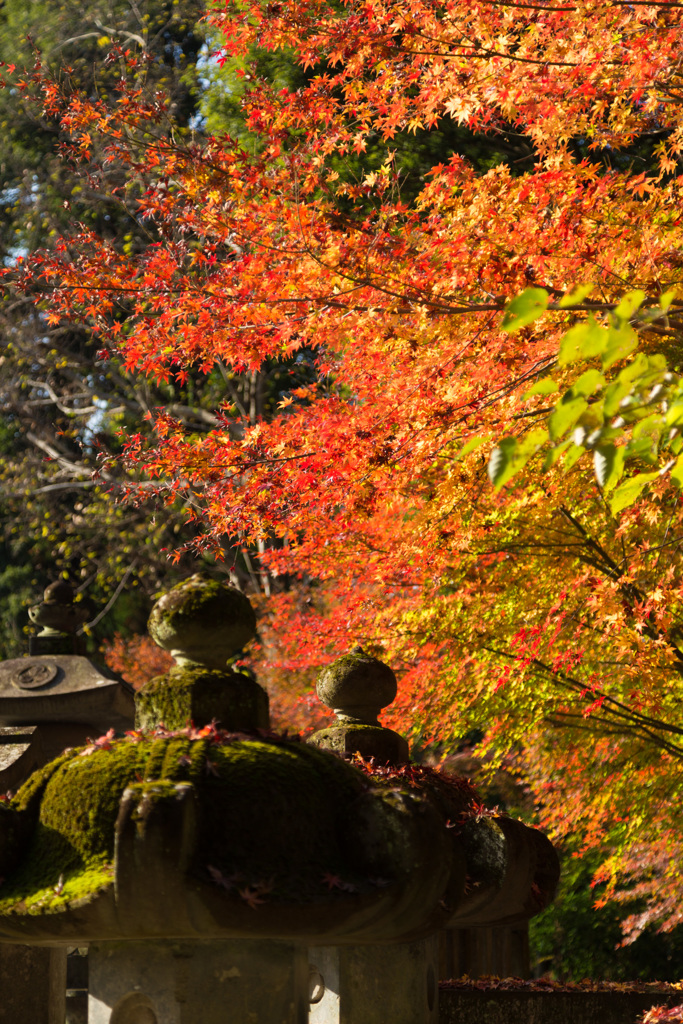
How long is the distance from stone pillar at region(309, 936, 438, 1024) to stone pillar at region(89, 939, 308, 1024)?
3.95 ft

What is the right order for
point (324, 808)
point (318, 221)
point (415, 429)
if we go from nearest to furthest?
point (324, 808) < point (415, 429) < point (318, 221)

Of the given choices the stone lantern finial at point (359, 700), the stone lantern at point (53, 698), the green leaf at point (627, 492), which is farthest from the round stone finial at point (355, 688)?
the green leaf at point (627, 492)

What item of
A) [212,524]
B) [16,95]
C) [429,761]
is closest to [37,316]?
[16,95]

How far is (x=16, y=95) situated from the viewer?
814 inches

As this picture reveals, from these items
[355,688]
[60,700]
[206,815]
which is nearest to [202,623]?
[206,815]

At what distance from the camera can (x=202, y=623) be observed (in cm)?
287

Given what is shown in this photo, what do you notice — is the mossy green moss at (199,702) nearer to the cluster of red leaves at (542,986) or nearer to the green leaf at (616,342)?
the green leaf at (616,342)

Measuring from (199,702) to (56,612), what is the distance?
3.66m

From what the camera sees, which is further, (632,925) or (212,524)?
(632,925)

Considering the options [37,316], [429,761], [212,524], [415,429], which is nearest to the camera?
[415,429]

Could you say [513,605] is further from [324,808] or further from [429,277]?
[324,808]

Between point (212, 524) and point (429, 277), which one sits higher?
point (429, 277)

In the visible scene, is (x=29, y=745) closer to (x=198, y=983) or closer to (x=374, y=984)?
(x=374, y=984)

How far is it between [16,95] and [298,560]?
676 inches
